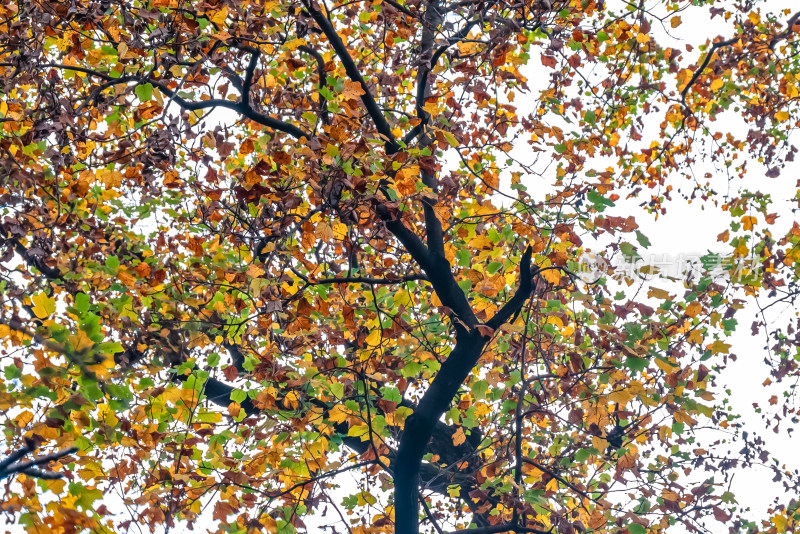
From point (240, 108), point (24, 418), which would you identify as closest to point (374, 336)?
point (240, 108)

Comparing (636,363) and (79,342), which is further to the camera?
(636,363)

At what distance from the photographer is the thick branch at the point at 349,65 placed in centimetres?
479

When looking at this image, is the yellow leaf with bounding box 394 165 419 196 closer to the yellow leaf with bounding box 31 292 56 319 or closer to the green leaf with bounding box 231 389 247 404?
the green leaf with bounding box 231 389 247 404

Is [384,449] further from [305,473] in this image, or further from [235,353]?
[235,353]

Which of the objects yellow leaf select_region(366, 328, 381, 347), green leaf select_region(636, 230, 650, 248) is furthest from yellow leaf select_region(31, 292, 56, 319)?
green leaf select_region(636, 230, 650, 248)

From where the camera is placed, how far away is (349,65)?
5004mm

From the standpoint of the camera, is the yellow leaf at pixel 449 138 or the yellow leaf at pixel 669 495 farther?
the yellow leaf at pixel 669 495

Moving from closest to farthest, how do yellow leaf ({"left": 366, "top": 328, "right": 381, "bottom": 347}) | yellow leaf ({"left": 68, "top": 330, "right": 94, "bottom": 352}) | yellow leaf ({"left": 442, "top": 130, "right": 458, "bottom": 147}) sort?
yellow leaf ({"left": 68, "top": 330, "right": 94, "bottom": 352}) < yellow leaf ({"left": 442, "top": 130, "right": 458, "bottom": 147}) < yellow leaf ({"left": 366, "top": 328, "right": 381, "bottom": 347})

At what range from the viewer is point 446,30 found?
5539mm

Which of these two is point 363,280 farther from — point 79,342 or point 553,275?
→ point 79,342

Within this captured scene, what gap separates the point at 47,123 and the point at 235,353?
4.70 meters

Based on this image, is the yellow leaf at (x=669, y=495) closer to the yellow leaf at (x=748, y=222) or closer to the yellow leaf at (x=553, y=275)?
the yellow leaf at (x=553, y=275)

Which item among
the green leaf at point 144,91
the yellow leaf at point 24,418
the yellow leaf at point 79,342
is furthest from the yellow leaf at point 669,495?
the green leaf at point 144,91

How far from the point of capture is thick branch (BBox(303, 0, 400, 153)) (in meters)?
4.79
